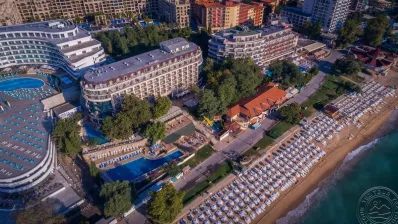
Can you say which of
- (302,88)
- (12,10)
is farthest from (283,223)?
(12,10)

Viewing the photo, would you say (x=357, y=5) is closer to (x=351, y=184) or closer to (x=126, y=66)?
(x=351, y=184)

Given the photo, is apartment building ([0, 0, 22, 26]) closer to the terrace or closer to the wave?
the terrace

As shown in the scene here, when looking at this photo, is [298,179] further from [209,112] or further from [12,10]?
[12,10]

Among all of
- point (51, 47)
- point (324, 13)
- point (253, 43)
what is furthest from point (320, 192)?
point (324, 13)

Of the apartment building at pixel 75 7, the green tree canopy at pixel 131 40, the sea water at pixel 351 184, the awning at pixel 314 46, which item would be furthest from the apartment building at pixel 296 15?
the sea water at pixel 351 184

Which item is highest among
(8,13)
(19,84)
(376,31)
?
(8,13)

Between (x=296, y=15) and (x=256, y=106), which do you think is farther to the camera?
(x=296, y=15)
